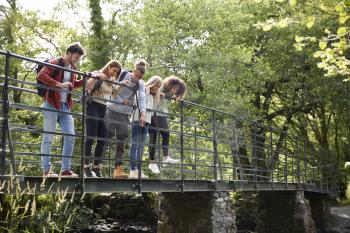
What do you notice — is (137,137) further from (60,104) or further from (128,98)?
(60,104)

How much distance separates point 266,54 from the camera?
2272cm

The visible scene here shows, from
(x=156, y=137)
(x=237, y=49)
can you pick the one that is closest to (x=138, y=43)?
(x=237, y=49)

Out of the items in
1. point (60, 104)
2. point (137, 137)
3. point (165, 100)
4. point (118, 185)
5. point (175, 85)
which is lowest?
point (118, 185)

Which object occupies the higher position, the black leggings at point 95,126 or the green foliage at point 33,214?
the black leggings at point 95,126

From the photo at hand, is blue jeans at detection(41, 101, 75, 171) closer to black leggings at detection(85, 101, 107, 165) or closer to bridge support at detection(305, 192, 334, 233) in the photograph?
black leggings at detection(85, 101, 107, 165)

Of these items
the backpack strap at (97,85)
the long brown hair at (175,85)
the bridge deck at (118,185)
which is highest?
the long brown hair at (175,85)

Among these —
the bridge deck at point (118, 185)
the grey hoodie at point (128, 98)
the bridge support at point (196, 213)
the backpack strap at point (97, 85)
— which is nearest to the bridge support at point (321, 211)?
the bridge deck at point (118, 185)

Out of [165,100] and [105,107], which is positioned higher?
[165,100]

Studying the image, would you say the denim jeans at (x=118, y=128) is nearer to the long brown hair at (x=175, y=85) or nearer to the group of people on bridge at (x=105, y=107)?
the group of people on bridge at (x=105, y=107)

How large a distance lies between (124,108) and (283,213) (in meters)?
9.13

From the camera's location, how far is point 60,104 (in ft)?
20.8

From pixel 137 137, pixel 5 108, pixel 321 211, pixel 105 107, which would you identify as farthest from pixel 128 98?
pixel 321 211

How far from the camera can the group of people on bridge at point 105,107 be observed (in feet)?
20.4

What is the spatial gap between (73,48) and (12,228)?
322 cm
